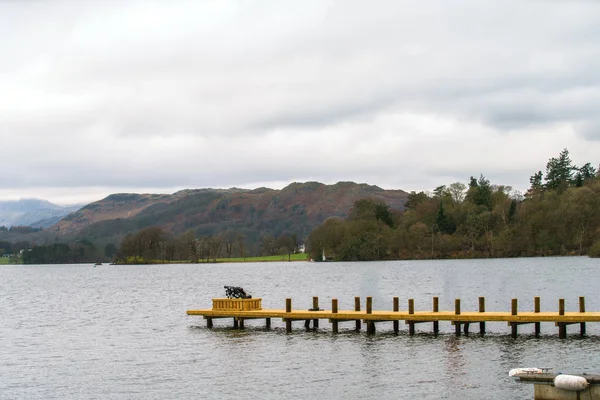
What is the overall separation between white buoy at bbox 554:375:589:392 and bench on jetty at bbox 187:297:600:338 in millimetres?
19664

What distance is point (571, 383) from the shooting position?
1072 inches

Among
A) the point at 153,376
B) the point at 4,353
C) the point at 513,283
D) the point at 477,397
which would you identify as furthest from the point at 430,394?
the point at 513,283

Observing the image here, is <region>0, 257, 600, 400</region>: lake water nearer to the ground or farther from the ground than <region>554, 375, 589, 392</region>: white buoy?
nearer to the ground

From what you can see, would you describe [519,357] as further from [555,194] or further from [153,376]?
[555,194]

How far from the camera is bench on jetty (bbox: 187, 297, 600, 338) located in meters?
Result: 47.3

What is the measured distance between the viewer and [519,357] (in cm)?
4147

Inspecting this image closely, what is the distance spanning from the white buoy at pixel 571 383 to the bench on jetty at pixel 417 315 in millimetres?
19664

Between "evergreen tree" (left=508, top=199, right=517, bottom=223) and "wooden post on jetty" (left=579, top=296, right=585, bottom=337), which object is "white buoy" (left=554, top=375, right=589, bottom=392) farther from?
"evergreen tree" (left=508, top=199, right=517, bottom=223)

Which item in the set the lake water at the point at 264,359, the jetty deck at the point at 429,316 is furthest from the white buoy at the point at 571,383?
the jetty deck at the point at 429,316

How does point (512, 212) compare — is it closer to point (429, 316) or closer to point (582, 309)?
point (582, 309)

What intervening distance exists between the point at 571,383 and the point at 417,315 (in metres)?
23.0

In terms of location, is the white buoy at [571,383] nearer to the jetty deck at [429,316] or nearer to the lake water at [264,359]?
the lake water at [264,359]

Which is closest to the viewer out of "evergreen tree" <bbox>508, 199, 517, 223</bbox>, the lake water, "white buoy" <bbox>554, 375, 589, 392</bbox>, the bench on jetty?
"white buoy" <bbox>554, 375, 589, 392</bbox>

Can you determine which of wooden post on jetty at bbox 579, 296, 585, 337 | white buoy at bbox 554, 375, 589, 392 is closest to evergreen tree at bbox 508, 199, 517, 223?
wooden post on jetty at bbox 579, 296, 585, 337
